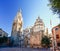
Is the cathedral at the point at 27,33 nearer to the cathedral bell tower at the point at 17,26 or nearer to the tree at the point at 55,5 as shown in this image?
the cathedral bell tower at the point at 17,26

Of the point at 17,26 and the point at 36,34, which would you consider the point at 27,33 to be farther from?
the point at 17,26

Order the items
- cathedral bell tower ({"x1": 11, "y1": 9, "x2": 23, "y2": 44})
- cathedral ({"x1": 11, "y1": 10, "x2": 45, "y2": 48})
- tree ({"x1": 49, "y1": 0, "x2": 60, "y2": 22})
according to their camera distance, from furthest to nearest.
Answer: cathedral bell tower ({"x1": 11, "y1": 9, "x2": 23, "y2": 44}) → cathedral ({"x1": 11, "y1": 10, "x2": 45, "y2": 48}) → tree ({"x1": 49, "y1": 0, "x2": 60, "y2": 22})

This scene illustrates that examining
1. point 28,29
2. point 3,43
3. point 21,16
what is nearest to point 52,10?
point 3,43

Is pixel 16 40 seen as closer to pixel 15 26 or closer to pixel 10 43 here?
pixel 10 43

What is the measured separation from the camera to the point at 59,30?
106 ft

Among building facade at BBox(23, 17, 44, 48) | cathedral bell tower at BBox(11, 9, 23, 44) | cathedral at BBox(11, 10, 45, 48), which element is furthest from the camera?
cathedral bell tower at BBox(11, 9, 23, 44)

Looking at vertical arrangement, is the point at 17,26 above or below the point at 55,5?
above

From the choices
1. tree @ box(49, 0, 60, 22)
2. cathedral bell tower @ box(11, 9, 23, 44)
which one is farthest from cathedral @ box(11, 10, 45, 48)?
tree @ box(49, 0, 60, 22)

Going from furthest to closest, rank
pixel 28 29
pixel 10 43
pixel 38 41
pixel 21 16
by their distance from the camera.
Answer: pixel 21 16 < pixel 28 29 < pixel 10 43 < pixel 38 41

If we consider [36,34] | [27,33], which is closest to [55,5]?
[36,34]

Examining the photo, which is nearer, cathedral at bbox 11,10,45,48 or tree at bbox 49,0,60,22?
tree at bbox 49,0,60,22

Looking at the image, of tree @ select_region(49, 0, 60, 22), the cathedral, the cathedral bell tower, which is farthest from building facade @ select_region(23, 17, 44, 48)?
tree @ select_region(49, 0, 60, 22)

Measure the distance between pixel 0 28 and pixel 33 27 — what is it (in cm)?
1353

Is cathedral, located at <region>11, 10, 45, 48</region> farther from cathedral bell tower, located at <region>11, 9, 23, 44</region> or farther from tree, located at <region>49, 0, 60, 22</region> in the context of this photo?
tree, located at <region>49, 0, 60, 22</region>
